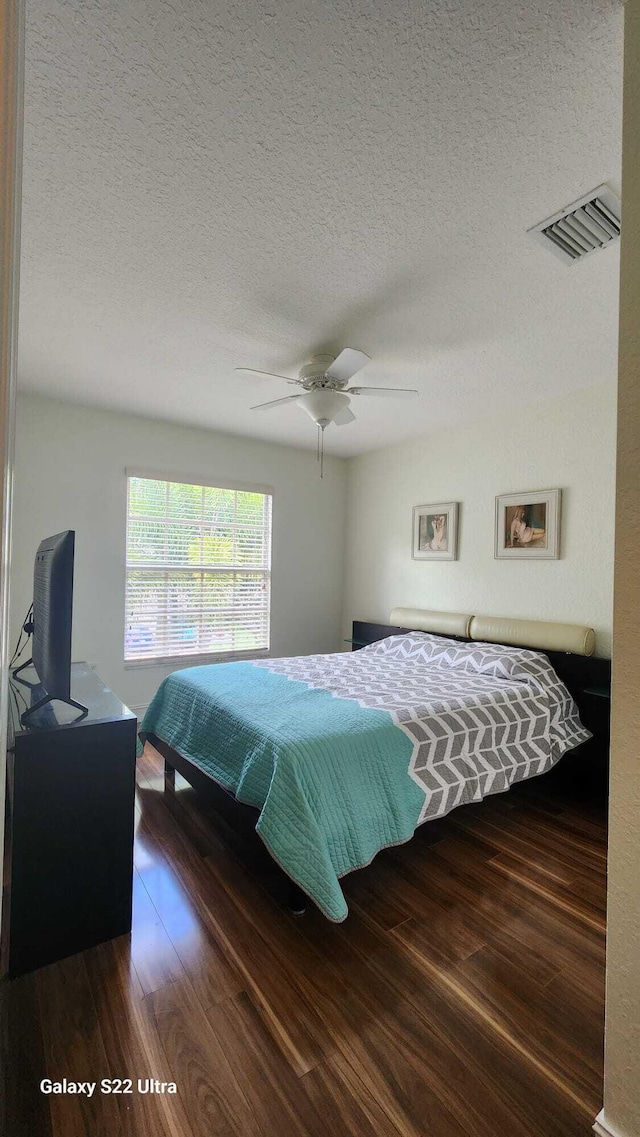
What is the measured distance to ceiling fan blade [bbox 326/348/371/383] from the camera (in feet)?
7.46

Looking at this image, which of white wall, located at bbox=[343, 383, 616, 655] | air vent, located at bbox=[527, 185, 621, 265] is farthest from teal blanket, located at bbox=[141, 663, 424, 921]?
air vent, located at bbox=[527, 185, 621, 265]

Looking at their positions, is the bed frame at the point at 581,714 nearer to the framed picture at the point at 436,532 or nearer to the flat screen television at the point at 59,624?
the flat screen television at the point at 59,624

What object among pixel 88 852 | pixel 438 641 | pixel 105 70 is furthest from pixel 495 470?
pixel 88 852

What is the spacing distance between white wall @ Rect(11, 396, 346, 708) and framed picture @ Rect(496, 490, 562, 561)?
6.78ft

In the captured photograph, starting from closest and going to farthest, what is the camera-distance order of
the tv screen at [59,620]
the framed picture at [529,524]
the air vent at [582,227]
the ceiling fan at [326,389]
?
1. the air vent at [582,227]
2. the tv screen at [59,620]
3. the ceiling fan at [326,389]
4. the framed picture at [529,524]

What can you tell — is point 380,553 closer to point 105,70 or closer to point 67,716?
point 67,716

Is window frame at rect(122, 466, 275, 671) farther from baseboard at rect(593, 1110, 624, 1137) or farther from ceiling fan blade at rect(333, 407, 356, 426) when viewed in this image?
baseboard at rect(593, 1110, 624, 1137)

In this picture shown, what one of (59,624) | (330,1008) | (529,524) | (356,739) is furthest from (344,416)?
(330,1008)

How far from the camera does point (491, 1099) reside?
1209 mm

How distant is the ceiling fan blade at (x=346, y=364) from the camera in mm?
2275

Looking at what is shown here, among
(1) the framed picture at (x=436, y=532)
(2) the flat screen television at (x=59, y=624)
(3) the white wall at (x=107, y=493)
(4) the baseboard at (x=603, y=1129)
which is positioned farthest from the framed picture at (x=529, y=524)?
Result: (2) the flat screen television at (x=59, y=624)

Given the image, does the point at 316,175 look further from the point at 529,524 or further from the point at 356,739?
the point at 529,524

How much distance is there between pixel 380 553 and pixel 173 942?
3659 mm

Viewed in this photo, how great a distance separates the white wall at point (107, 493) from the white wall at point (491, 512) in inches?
32.4
